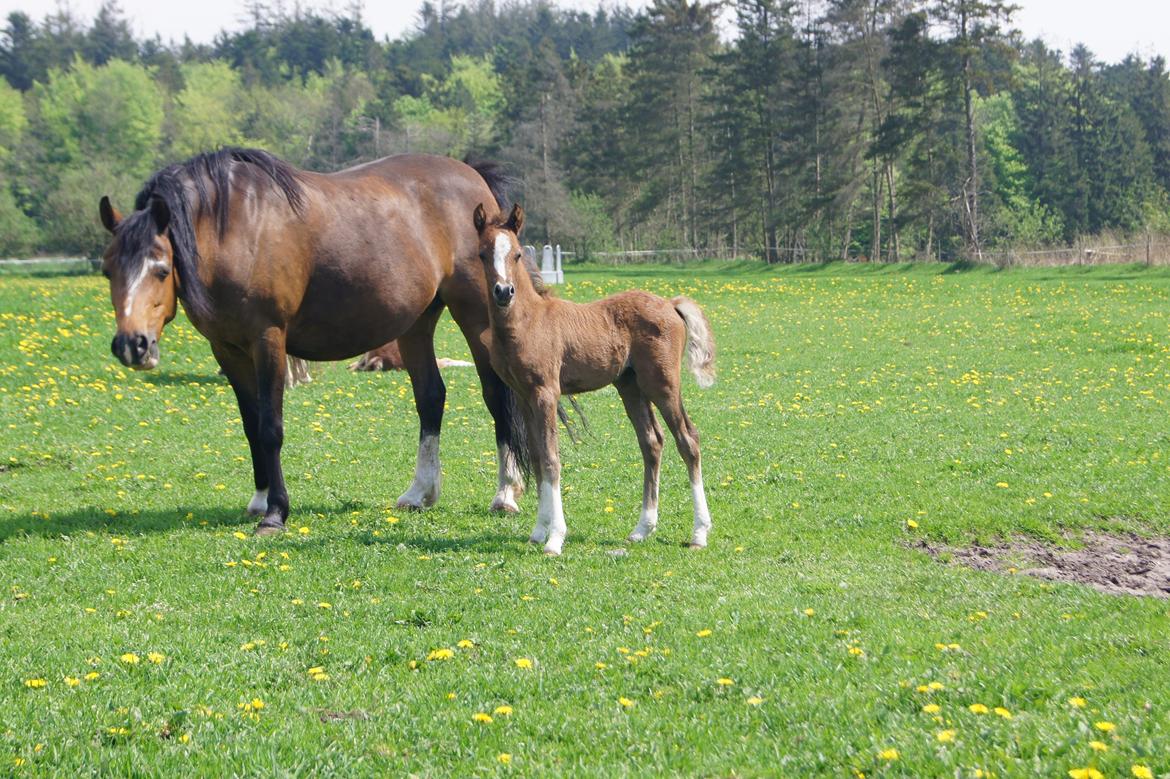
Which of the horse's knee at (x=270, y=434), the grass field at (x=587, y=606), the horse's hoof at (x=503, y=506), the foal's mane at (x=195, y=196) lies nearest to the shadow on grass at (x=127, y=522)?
the grass field at (x=587, y=606)

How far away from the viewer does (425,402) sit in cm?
1027

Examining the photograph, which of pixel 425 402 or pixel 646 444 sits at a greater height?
pixel 425 402

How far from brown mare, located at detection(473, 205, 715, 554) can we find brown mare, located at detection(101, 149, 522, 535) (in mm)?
983

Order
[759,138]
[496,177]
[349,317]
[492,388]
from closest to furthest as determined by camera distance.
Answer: [349,317]
[492,388]
[496,177]
[759,138]

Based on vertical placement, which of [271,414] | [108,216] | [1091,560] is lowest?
[1091,560]

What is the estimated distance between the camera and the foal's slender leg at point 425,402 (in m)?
9.89

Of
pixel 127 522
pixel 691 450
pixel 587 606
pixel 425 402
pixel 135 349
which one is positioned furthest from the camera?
pixel 425 402

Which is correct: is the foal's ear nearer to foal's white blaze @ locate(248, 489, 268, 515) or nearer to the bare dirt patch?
foal's white blaze @ locate(248, 489, 268, 515)

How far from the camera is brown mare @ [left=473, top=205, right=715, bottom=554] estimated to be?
321 inches

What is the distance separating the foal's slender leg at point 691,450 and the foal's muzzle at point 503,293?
1521 millimetres

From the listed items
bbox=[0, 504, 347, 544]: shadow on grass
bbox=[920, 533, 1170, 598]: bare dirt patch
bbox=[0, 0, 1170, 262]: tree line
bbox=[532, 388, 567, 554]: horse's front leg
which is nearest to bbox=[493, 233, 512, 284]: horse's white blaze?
bbox=[532, 388, 567, 554]: horse's front leg

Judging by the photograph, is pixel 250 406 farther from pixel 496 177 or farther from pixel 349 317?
pixel 496 177

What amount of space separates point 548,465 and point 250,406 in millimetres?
2720

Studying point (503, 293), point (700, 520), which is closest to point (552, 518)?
point (700, 520)
